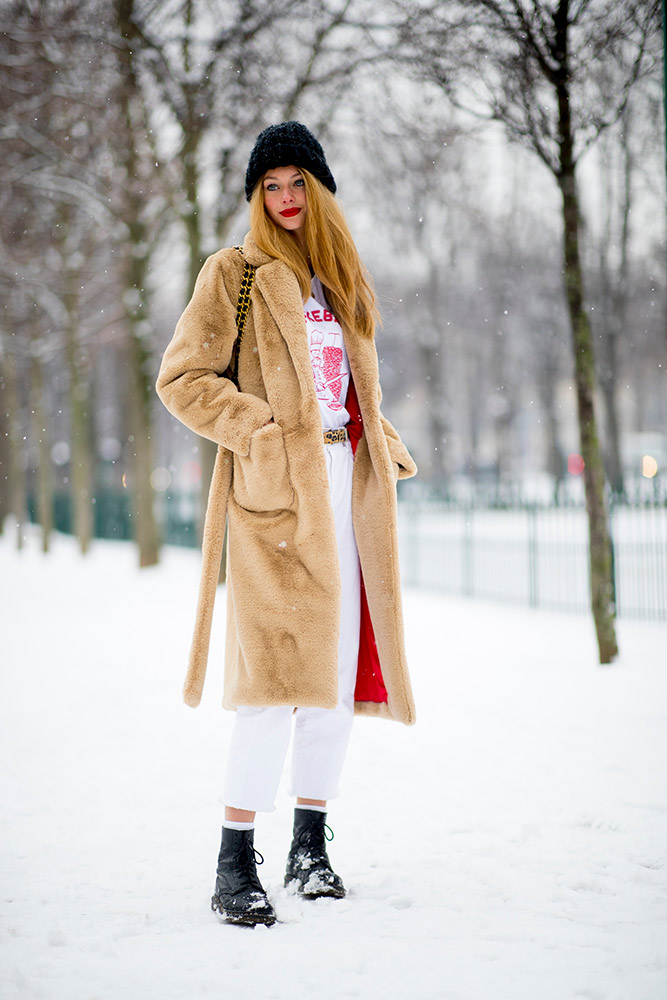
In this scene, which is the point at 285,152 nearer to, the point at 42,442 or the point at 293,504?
the point at 293,504

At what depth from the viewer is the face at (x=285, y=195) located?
115 inches

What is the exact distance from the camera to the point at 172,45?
31.3 ft

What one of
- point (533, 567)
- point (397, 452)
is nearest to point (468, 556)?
point (533, 567)

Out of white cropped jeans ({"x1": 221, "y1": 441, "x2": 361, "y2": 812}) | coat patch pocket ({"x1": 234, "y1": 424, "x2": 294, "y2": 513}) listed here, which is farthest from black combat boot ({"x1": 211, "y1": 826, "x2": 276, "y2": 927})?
coat patch pocket ({"x1": 234, "y1": 424, "x2": 294, "y2": 513})

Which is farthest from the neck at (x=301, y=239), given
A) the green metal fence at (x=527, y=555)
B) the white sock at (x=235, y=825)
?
the green metal fence at (x=527, y=555)

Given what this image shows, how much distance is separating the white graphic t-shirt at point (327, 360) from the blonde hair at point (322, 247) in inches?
1.8

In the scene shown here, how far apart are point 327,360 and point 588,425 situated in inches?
152

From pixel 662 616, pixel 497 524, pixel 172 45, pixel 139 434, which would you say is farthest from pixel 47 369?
pixel 662 616

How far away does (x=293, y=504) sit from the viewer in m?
2.76

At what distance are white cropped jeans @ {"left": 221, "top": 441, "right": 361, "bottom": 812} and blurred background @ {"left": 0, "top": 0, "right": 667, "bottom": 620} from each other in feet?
2.25

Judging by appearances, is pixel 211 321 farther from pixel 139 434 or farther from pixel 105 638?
pixel 139 434

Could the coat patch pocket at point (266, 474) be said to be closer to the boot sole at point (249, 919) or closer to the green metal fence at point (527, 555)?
the boot sole at point (249, 919)

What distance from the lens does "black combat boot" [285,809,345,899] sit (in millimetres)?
2787

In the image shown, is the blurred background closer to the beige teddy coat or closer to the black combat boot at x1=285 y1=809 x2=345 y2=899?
the beige teddy coat
